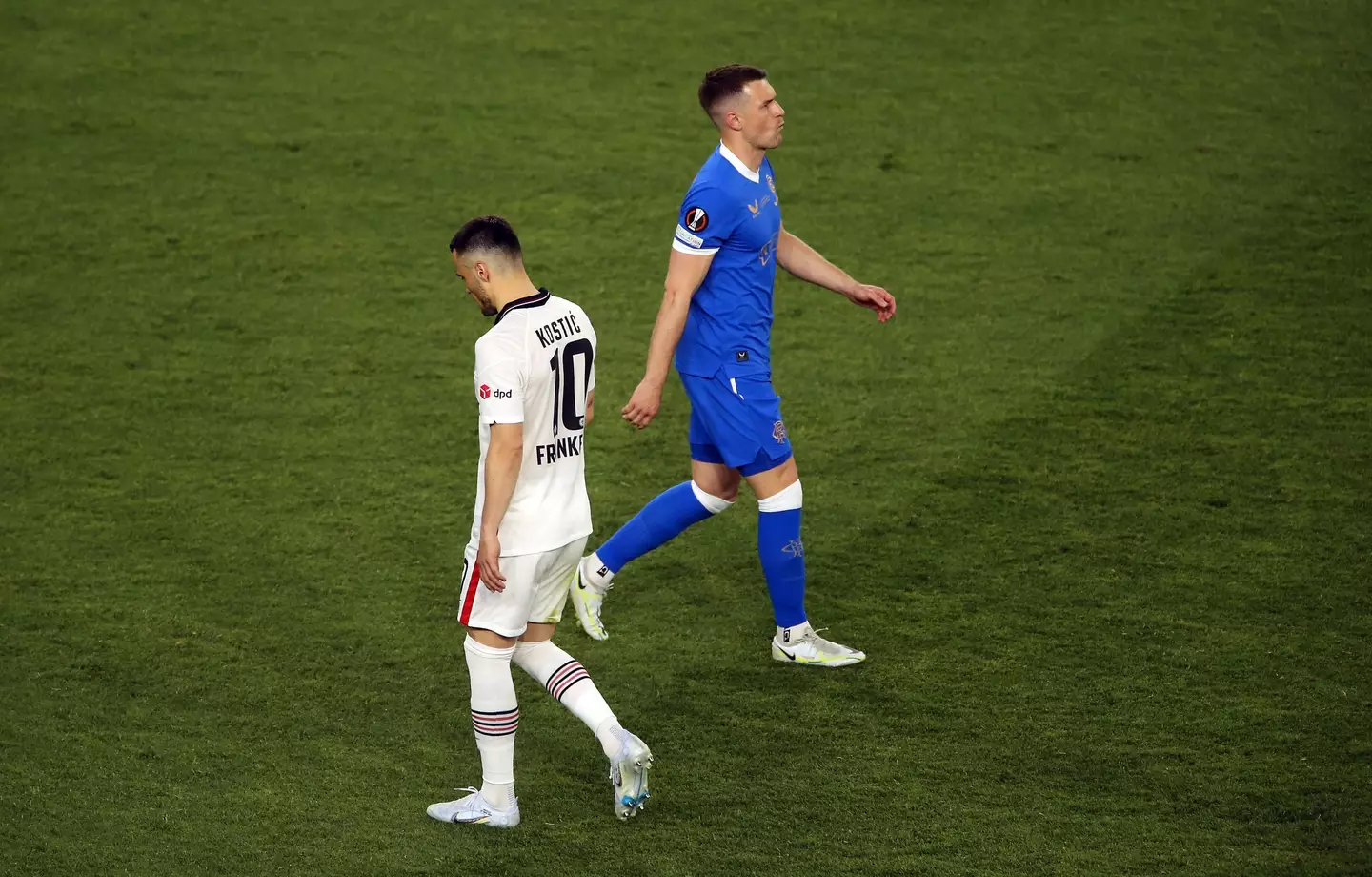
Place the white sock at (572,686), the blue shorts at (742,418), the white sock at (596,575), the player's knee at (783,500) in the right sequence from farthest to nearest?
the white sock at (596,575) → the player's knee at (783,500) → the blue shorts at (742,418) → the white sock at (572,686)

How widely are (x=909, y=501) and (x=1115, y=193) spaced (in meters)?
2.72

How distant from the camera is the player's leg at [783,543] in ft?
15.3

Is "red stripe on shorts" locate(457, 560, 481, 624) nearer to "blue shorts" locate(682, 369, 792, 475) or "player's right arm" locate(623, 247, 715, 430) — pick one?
"player's right arm" locate(623, 247, 715, 430)

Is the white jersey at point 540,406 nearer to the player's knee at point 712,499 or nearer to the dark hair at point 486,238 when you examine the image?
the dark hair at point 486,238

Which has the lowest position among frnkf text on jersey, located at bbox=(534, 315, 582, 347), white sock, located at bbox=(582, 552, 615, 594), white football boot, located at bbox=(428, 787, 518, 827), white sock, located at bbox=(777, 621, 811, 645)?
white football boot, located at bbox=(428, 787, 518, 827)

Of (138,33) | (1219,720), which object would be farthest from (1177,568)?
(138,33)

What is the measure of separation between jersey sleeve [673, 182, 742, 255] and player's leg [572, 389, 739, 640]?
54 cm

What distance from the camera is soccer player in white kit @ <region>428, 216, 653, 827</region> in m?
3.77

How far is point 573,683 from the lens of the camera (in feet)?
13.3

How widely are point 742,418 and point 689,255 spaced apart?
20.0 inches

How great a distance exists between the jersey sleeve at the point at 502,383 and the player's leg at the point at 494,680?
1.31ft

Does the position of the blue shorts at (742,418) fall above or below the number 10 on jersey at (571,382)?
below

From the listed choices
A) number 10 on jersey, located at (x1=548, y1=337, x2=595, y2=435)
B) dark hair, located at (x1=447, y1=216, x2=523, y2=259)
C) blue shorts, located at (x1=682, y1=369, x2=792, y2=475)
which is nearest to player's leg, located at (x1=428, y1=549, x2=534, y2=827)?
number 10 on jersey, located at (x1=548, y1=337, x2=595, y2=435)

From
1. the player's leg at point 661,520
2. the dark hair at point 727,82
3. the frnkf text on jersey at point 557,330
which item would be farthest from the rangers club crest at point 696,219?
the frnkf text on jersey at point 557,330
